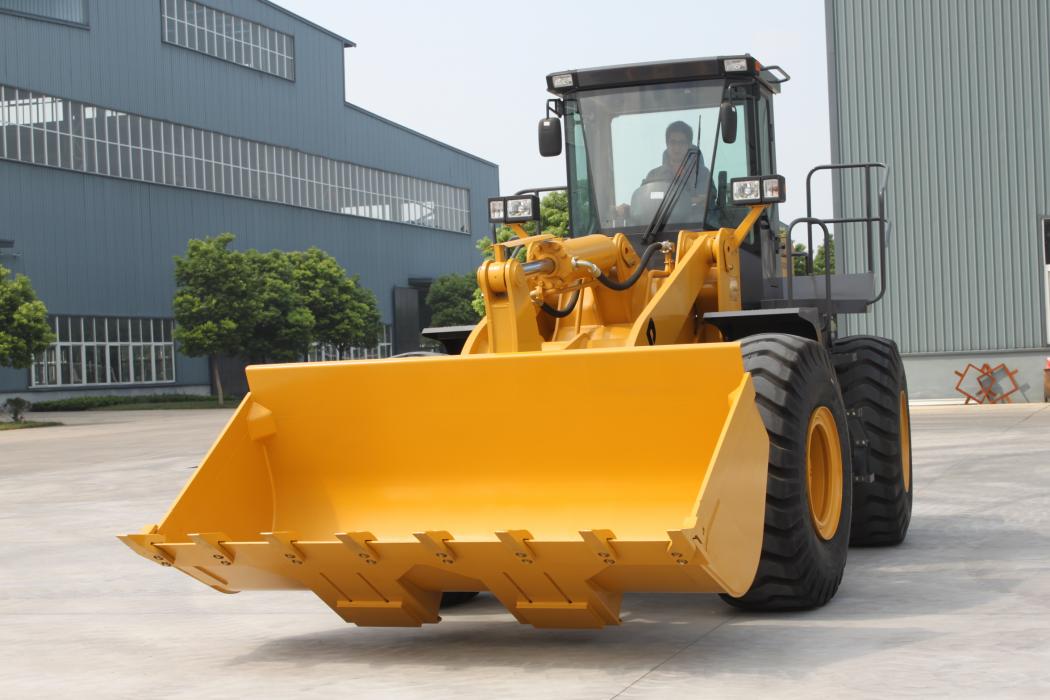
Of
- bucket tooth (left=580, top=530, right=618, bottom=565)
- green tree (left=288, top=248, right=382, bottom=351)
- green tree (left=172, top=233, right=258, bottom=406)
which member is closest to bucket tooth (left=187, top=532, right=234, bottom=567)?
bucket tooth (left=580, top=530, right=618, bottom=565)

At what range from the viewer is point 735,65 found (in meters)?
9.27

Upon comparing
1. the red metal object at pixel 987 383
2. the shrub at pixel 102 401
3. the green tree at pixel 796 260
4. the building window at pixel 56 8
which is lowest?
the shrub at pixel 102 401

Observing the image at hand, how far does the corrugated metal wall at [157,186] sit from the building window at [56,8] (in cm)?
40

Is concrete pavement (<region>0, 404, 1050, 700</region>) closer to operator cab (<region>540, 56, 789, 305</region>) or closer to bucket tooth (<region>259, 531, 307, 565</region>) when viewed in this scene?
bucket tooth (<region>259, 531, 307, 565</region>)

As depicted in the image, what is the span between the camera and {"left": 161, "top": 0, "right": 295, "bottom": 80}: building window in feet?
187

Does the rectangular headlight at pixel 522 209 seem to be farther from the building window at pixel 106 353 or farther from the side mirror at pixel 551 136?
the building window at pixel 106 353

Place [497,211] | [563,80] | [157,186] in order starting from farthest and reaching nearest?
1. [157,186]
2. [563,80]
3. [497,211]

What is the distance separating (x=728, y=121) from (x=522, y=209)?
1389 millimetres

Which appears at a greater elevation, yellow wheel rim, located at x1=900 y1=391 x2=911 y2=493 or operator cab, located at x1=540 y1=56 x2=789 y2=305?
operator cab, located at x1=540 y1=56 x2=789 y2=305

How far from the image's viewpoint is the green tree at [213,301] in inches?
1997

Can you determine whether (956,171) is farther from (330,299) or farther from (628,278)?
(330,299)

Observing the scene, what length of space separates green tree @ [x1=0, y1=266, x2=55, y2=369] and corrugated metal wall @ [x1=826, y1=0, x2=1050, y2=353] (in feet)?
75.0

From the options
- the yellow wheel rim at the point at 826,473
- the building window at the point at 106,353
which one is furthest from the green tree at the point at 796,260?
the building window at the point at 106,353

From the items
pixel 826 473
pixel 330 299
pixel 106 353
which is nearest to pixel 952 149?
pixel 826 473
